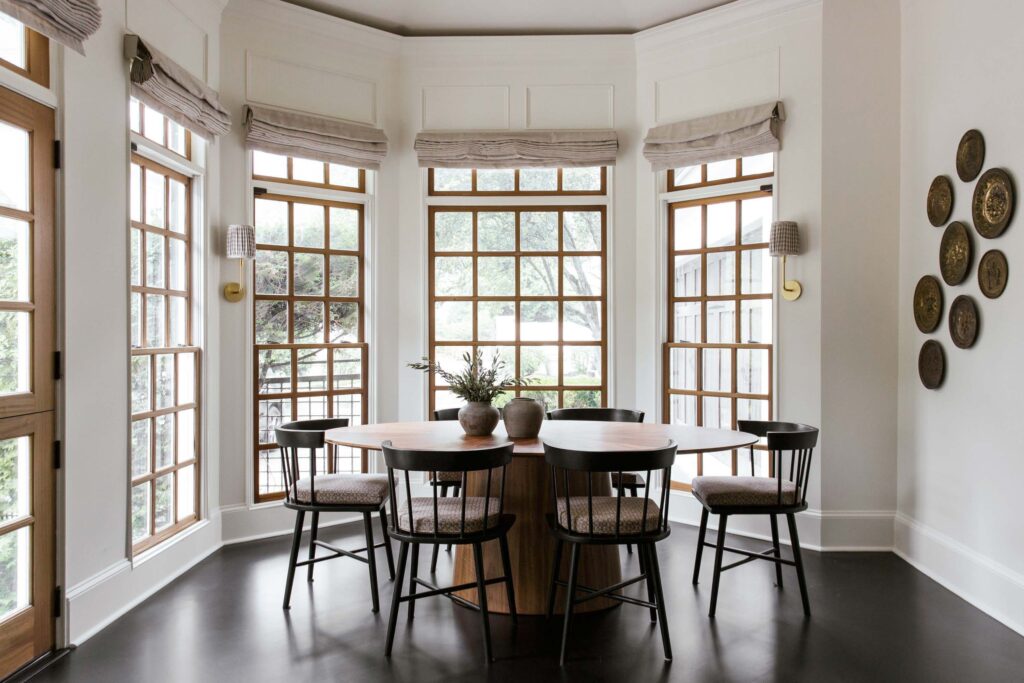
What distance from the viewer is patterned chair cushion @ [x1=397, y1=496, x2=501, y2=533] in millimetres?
3021

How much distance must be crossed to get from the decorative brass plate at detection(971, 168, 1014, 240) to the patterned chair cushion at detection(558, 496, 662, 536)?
2.17 meters

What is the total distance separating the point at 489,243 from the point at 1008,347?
3408mm

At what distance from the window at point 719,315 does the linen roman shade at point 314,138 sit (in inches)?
89.5

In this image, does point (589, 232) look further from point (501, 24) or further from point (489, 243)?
point (501, 24)

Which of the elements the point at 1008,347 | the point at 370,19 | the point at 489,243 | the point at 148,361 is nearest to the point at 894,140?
the point at 1008,347

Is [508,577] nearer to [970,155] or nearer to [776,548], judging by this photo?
[776,548]

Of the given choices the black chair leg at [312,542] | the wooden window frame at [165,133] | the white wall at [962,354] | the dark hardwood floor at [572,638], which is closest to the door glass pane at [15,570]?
the dark hardwood floor at [572,638]

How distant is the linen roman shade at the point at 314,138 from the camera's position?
470 cm

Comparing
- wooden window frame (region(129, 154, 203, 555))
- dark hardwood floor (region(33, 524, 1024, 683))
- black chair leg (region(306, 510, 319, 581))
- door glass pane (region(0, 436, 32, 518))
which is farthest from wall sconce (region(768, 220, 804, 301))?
door glass pane (region(0, 436, 32, 518))

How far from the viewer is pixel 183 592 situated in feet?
12.3

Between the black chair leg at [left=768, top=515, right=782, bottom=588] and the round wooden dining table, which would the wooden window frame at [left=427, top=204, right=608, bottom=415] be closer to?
the round wooden dining table

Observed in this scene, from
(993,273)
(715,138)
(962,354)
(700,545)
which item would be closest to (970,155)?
(993,273)

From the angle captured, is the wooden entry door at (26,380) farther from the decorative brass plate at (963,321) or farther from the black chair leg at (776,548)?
the decorative brass plate at (963,321)

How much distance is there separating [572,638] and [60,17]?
3379 millimetres
